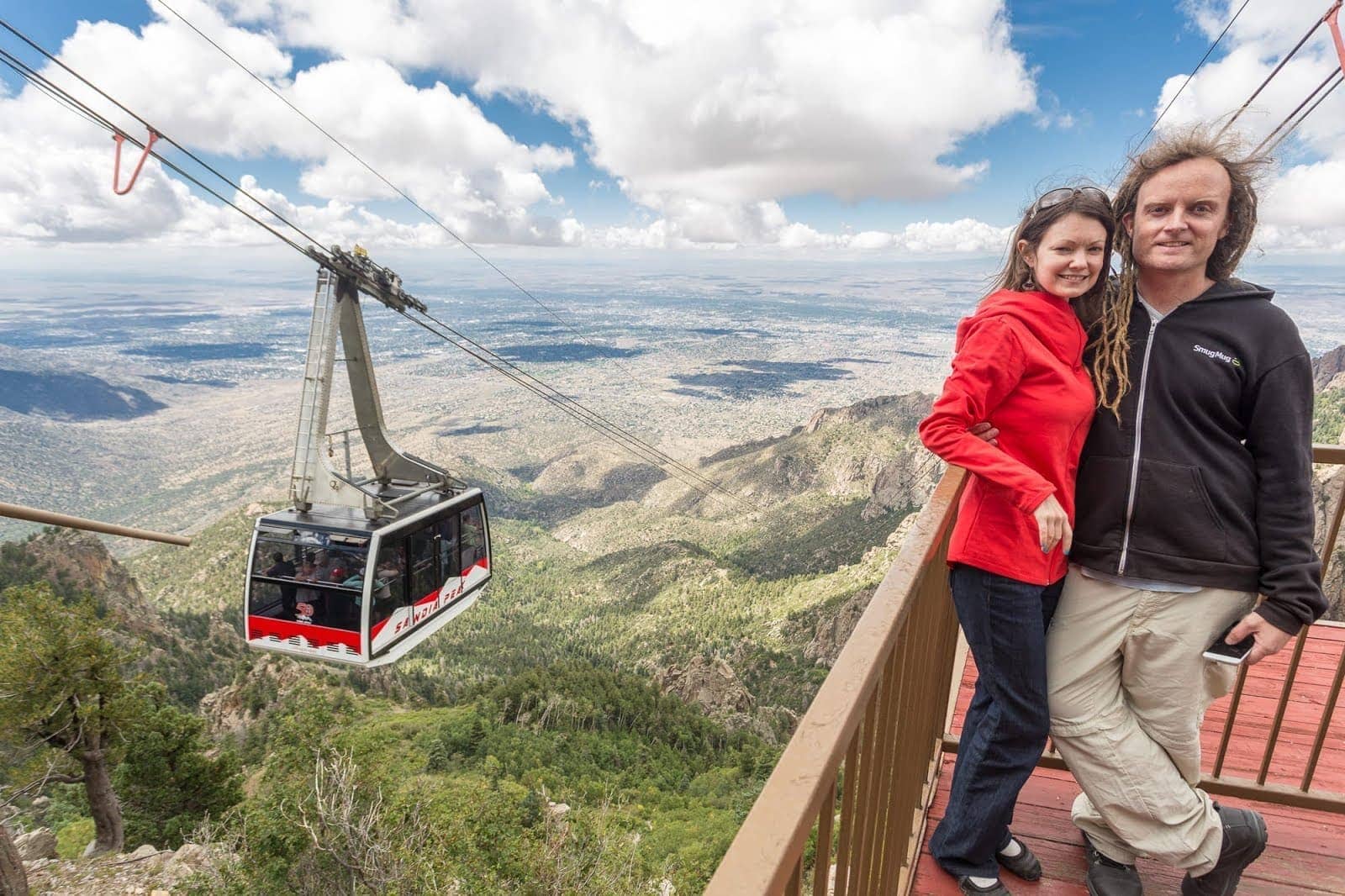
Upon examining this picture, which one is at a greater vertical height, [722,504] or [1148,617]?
[1148,617]

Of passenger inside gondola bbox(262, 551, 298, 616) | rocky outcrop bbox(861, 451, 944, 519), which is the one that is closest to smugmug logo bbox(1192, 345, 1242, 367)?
passenger inside gondola bbox(262, 551, 298, 616)

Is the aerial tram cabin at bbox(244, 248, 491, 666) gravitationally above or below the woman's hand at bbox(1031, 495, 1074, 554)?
below

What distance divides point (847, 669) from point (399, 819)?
21.6 metres

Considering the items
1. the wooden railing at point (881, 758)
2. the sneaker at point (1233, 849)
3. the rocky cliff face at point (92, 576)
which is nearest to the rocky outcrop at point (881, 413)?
the rocky cliff face at point (92, 576)

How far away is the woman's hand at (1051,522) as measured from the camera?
1560 millimetres

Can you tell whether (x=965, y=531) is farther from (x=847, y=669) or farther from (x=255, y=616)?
(x=255, y=616)

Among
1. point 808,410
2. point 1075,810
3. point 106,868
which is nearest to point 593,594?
point 106,868

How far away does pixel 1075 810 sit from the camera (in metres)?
2.21

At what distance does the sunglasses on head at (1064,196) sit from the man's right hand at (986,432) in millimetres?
556

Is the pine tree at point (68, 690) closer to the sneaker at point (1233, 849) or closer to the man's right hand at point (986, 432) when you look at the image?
the man's right hand at point (986, 432)

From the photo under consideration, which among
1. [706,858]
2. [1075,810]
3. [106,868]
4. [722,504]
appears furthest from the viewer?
[722,504]

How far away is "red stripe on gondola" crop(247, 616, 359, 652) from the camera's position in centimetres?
1038

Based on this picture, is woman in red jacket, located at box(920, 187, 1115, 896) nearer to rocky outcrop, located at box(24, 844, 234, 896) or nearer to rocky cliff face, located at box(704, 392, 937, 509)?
rocky outcrop, located at box(24, 844, 234, 896)

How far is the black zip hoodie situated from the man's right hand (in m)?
0.27
